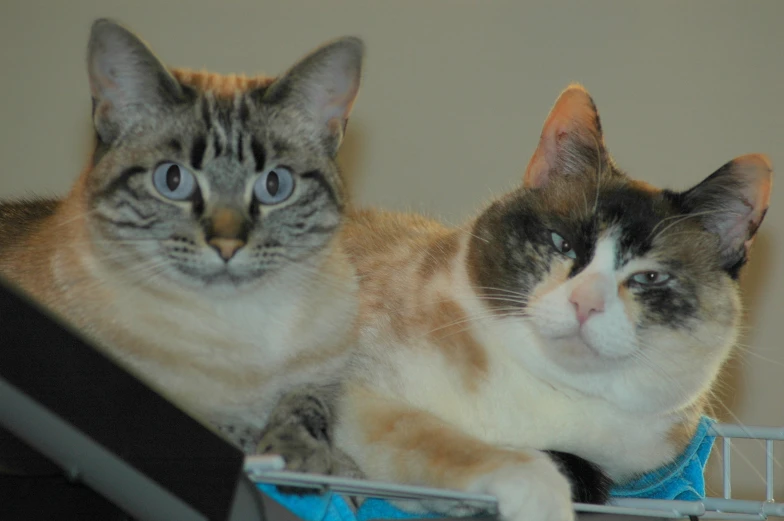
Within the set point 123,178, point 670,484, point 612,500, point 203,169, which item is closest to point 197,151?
point 203,169

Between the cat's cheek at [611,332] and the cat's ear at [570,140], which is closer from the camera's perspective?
the cat's cheek at [611,332]

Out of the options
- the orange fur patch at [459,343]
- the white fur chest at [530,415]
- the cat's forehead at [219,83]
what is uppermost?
the cat's forehead at [219,83]

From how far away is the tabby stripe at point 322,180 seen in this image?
5.11 feet

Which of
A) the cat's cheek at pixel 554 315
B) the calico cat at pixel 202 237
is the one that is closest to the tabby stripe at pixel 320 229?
the calico cat at pixel 202 237

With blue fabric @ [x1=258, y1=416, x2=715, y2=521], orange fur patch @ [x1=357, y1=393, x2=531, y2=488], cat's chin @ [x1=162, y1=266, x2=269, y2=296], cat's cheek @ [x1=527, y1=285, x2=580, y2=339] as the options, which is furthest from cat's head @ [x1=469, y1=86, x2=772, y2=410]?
cat's chin @ [x1=162, y1=266, x2=269, y2=296]

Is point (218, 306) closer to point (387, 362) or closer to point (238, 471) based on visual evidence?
point (387, 362)

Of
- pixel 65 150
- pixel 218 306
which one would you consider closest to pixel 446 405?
pixel 218 306

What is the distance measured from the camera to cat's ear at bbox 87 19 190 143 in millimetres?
1408

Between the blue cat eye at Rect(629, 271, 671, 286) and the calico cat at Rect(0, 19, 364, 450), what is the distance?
0.56m

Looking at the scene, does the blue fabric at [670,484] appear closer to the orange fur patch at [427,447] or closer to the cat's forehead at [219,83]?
the orange fur patch at [427,447]

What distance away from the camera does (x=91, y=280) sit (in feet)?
4.79

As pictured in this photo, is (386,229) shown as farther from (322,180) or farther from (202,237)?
(202,237)

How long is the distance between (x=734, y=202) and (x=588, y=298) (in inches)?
15.5

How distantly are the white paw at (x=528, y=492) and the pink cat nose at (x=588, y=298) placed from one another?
32 centimetres
